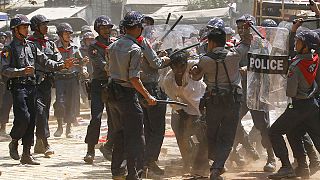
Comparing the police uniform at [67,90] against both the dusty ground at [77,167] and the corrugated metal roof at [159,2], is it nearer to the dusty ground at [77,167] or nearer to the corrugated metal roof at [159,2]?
the dusty ground at [77,167]

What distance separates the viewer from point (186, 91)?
9406 millimetres

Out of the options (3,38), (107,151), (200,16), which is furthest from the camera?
(200,16)

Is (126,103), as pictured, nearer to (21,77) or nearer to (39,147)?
(21,77)

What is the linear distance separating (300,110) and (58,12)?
2106 centimetres

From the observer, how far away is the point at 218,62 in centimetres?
838

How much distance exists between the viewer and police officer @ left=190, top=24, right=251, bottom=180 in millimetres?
8414

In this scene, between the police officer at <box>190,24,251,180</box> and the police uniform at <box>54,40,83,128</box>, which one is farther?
the police uniform at <box>54,40,83,128</box>

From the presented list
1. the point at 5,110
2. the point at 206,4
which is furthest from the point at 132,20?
the point at 206,4

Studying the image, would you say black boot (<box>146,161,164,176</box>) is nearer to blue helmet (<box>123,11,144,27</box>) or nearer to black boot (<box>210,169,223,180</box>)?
black boot (<box>210,169,223,180</box>)

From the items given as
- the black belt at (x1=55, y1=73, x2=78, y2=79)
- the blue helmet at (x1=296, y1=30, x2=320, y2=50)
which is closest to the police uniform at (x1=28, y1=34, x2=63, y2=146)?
the black belt at (x1=55, y1=73, x2=78, y2=79)

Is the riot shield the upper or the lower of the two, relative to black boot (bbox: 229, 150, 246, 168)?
upper

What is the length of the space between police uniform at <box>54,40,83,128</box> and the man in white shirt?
4.34m

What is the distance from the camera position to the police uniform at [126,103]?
797cm

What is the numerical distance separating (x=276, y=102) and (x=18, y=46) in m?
3.36
